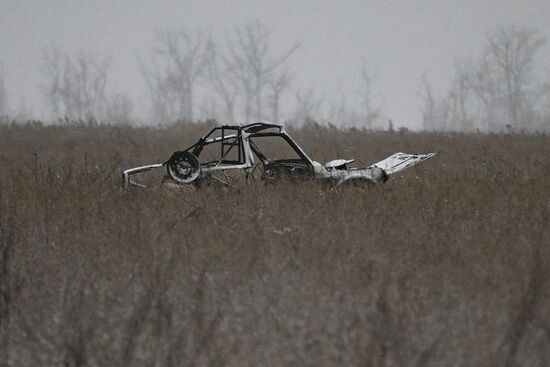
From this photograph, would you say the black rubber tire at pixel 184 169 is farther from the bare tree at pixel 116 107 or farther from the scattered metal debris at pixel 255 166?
the bare tree at pixel 116 107

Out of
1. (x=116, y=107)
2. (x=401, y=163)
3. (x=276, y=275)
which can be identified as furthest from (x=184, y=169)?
(x=116, y=107)

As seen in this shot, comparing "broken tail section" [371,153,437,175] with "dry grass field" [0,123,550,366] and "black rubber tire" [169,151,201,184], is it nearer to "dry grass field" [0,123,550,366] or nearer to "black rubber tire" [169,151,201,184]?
"dry grass field" [0,123,550,366]

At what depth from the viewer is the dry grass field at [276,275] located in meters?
3.68

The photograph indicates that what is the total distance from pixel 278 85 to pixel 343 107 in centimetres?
3923

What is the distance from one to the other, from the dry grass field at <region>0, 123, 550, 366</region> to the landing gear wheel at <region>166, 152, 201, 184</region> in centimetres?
29

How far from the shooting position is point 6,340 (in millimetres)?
3865

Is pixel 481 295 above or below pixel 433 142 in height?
below

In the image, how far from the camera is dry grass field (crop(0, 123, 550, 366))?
145 inches

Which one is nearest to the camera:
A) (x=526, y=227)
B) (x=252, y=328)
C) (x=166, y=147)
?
(x=252, y=328)

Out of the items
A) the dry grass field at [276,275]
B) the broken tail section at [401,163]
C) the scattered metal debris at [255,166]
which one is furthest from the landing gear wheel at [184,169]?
the broken tail section at [401,163]

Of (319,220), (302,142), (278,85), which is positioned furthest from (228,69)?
(319,220)

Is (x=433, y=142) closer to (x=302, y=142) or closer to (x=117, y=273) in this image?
(x=302, y=142)

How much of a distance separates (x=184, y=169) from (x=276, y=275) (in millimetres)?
2769

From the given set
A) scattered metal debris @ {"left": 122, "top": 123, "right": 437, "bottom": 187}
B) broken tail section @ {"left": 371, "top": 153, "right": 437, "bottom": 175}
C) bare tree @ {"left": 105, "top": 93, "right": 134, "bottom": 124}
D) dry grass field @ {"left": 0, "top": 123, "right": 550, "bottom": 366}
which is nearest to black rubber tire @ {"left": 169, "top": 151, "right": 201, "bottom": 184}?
scattered metal debris @ {"left": 122, "top": 123, "right": 437, "bottom": 187}
